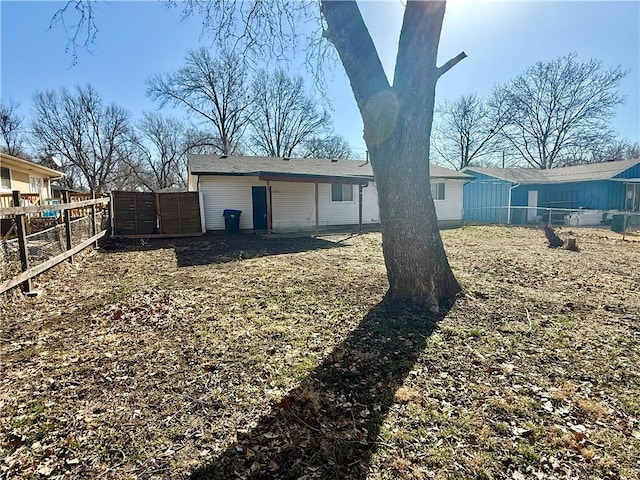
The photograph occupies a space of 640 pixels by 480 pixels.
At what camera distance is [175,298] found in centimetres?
539

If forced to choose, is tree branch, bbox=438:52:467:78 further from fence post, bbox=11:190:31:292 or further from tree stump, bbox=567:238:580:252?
tree stump, bbox=567:238:580:252

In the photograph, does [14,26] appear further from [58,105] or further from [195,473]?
[58,105]

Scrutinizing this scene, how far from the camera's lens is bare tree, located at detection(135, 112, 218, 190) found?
3956 cm

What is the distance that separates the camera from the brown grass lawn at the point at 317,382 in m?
2.09

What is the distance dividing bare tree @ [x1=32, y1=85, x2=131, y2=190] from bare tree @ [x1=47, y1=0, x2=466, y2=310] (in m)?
41.7

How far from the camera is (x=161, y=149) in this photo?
40469 mm

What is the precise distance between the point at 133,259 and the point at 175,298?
4.32 m

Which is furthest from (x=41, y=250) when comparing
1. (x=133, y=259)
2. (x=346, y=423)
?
(x=346, y=423)

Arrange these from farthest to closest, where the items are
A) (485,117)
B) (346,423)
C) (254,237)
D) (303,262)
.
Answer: (485,117) < (254,237) < (303,262) < (346,423)

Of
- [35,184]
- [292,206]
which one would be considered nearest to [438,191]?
[292,206]

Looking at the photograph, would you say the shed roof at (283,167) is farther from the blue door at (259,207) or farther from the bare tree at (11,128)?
the bare tree at (11,128)

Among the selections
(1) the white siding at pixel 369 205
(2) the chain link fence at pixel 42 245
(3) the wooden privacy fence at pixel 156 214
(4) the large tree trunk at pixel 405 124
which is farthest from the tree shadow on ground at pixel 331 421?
(1) the white siding at pixel 369 205

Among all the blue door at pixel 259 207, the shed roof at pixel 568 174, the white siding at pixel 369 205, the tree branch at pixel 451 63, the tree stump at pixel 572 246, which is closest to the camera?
the tree branch at pixel 451 63

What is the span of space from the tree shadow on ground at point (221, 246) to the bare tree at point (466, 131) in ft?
95.4
